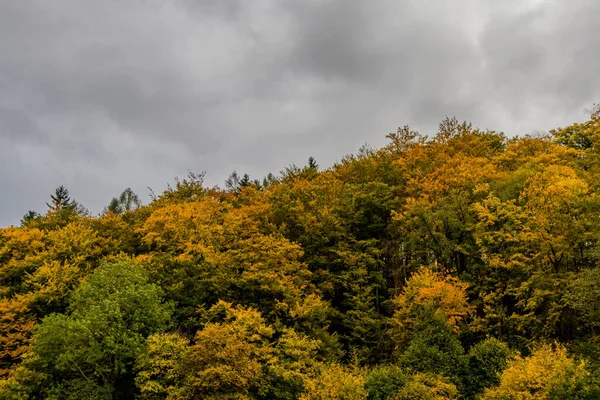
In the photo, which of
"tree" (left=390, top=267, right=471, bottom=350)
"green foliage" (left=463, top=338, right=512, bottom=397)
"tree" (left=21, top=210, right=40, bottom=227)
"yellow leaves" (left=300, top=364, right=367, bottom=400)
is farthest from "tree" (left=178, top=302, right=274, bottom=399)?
"tree" (left=21, top=210, right=40, bottom=227)

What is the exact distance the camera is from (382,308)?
3459 centimetres

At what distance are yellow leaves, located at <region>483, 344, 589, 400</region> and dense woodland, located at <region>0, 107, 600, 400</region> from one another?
87 millimetres

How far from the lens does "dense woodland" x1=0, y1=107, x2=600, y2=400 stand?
21.6 m

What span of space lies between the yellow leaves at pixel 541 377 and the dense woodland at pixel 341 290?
9cm

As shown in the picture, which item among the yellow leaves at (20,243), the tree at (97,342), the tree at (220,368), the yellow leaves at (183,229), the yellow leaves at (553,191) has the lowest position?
the tree at (220,368)

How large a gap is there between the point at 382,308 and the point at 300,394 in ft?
45.2

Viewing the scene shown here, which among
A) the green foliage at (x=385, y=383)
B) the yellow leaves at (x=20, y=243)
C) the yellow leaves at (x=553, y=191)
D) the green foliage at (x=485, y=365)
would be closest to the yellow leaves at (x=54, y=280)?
the yellow leaves at (x=20, y=243)

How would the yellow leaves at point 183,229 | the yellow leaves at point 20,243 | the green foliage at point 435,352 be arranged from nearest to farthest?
the green foliage at point 435,352 < the yellow leaves at point 183,229 < the yellow leaves at point 20,243

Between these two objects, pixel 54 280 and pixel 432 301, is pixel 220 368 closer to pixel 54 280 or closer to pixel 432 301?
pixel 432 301

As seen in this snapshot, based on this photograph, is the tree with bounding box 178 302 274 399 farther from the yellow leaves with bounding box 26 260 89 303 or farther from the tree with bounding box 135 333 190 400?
the yellow leaves with bounding box 26 260 89 303

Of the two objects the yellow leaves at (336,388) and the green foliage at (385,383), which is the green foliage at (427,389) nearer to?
the green foliage at (385,383)

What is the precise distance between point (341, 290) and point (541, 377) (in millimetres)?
19024

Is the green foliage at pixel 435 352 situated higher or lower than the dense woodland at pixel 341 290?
lower

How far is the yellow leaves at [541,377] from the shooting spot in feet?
56.9
